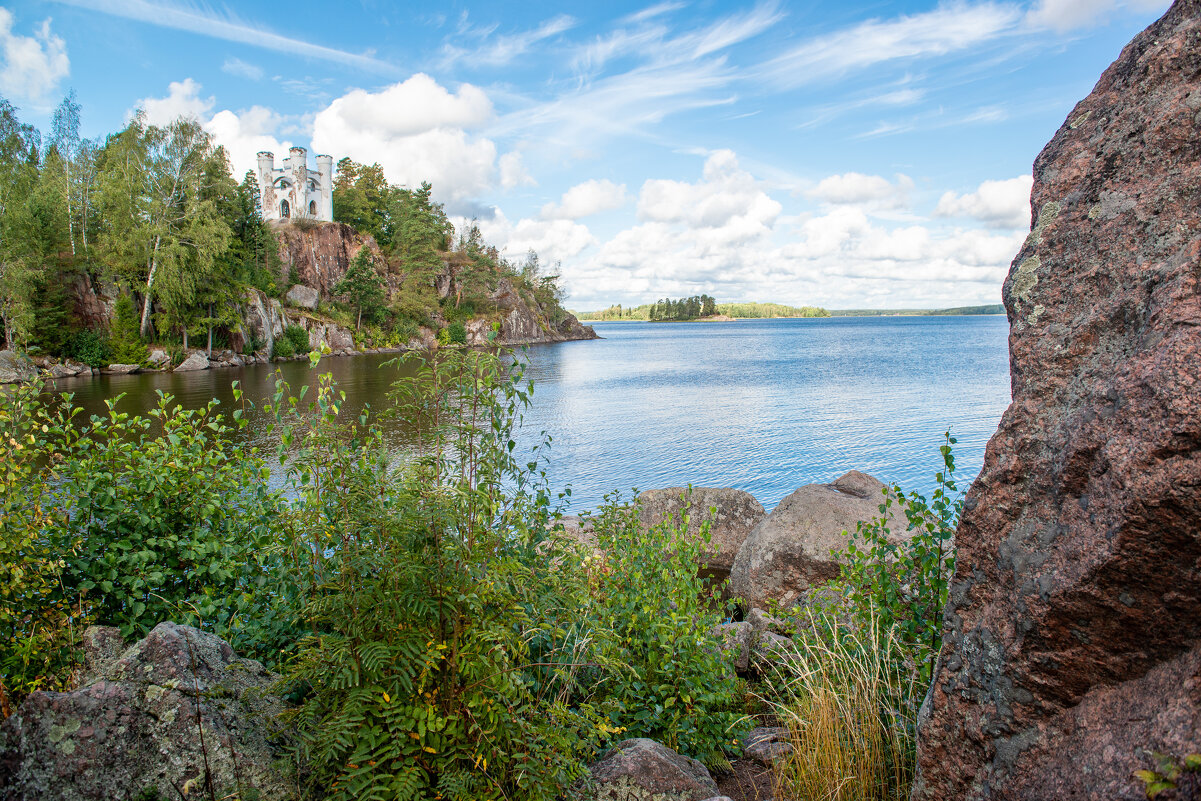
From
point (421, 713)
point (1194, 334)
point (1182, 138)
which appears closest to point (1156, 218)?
point (1182, 138)

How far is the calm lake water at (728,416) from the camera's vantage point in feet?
68.3

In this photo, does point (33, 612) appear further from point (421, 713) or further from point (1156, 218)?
point (1156, 218)

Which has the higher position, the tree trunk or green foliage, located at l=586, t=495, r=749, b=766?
the tree trunk

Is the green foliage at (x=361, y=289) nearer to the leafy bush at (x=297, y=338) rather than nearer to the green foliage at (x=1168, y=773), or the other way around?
the leafy bush at (x=297, y=338)

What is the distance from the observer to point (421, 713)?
2840 mm

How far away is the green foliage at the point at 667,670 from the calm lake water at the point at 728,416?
2.26 m

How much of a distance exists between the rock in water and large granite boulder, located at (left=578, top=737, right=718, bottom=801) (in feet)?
4.03

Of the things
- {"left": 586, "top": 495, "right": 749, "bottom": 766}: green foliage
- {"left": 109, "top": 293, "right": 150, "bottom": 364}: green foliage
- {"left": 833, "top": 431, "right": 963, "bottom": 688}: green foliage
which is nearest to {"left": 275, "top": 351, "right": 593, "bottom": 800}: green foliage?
{"left": 586, "top": 495, "right": 749, "bottom": 766}: green foliage

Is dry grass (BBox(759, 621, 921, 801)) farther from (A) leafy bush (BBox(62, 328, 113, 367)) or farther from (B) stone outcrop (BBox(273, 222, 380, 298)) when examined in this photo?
(B) stone outcrop (BBox(273, 222, 380, 298))

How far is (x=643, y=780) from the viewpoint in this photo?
3504 millimetres

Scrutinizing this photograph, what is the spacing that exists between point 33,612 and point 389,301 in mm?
85069

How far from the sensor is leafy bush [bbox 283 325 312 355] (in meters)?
64.4

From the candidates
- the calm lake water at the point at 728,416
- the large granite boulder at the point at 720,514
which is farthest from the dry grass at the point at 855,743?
the large granite boulder at the point at 720,514

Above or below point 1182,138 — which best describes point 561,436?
below
